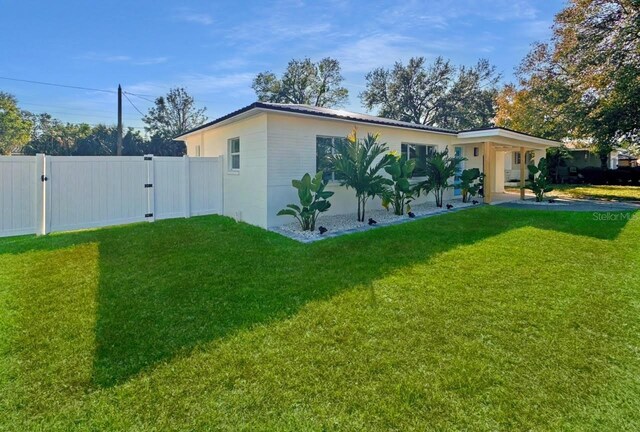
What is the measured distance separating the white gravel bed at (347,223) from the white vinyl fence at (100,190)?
3.47 m

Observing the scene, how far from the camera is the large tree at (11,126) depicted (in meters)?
36.2

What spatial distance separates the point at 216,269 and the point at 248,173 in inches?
181

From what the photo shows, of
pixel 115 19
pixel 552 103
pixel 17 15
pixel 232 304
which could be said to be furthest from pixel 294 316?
pixel 552 103

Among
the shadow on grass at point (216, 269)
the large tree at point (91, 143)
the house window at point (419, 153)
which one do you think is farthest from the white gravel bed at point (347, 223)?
the large tree at point (91, 143)

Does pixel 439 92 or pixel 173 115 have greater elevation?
pixel 439 92

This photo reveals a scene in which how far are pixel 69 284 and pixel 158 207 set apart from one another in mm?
5224

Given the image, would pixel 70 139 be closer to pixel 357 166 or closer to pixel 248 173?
pixel 248 173

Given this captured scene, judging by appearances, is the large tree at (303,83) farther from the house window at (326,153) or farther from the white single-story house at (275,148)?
the house window at (326,153)

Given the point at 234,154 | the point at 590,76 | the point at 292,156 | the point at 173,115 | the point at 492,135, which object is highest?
the point at 173,115

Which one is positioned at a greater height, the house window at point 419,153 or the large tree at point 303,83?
the large tree at point 303,83

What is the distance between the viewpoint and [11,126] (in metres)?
37.0

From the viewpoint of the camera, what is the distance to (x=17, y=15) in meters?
14.5

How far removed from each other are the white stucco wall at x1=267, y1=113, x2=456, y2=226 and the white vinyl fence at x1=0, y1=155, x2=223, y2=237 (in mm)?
3055

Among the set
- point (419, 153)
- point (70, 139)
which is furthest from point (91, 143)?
point (419, 153)
